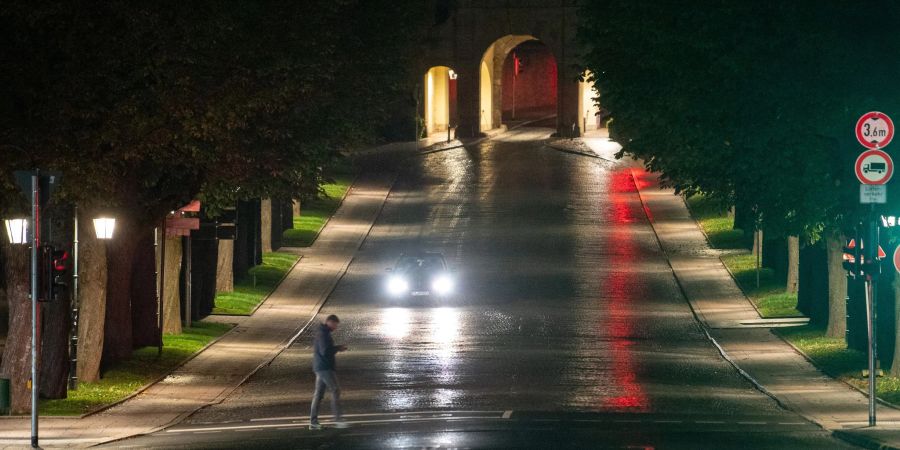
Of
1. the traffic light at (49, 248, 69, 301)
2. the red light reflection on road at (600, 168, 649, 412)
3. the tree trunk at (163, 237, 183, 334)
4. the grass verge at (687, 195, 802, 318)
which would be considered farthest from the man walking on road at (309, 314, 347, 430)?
the grass verge at (687, 195, 802, 318)

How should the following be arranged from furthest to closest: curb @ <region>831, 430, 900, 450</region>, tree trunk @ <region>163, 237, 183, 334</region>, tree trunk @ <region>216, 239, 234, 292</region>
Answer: tree trunk @ <region>216, 239, 234, 292</region> → tree trunk @ <region>163, 237, 183, 334</region> → curb @ <region>831, 430, 900, 450</region>

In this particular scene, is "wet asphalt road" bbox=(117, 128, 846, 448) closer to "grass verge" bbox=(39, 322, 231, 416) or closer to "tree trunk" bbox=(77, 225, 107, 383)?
"grass verge" bbox=(39, 322, 231, 416)

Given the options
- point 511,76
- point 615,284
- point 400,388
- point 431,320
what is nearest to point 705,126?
point 400,388

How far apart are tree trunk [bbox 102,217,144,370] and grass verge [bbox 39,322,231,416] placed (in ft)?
1.16

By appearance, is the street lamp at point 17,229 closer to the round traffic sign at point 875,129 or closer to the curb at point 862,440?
the curb at point 862,440

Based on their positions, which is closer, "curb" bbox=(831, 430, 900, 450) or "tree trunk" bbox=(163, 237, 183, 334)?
"curb" bbox=(831, 430, 900, 450)

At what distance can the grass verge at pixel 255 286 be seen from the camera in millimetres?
47000

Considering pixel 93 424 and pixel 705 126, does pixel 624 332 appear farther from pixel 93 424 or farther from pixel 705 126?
pixel 93 424

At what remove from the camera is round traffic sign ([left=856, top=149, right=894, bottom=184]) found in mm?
25016

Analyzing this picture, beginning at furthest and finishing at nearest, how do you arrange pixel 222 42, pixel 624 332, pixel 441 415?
pixel 624 332
pixel 222 42
pixel 441 415

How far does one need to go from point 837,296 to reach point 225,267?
19274mm

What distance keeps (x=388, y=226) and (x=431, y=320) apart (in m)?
19.2

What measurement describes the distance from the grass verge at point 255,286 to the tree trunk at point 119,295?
954cm

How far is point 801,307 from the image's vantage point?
45781 mm
